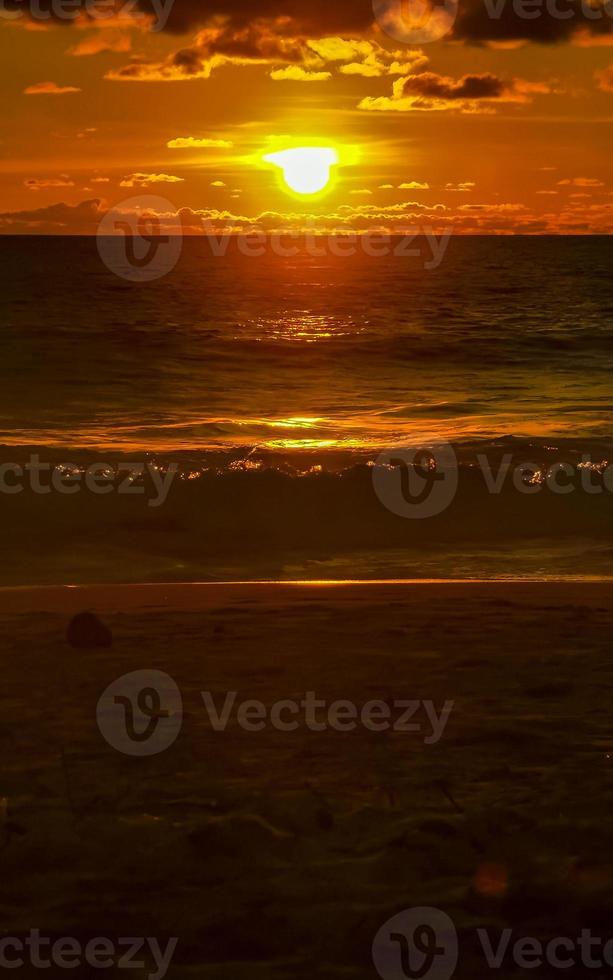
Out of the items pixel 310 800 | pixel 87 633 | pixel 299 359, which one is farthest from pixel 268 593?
pixel 299 359

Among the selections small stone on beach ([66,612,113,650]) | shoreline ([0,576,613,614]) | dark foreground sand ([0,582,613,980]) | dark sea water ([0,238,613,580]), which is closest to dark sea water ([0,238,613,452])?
dark sea water ([0,238,613,580])

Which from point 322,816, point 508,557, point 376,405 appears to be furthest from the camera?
point 376,405

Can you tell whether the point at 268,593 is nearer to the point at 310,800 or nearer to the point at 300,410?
the point at 310,800

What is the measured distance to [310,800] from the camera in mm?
4941

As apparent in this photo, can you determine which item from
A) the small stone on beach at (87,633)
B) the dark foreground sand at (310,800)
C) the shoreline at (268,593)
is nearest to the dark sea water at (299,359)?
the shoreline at (268,593)

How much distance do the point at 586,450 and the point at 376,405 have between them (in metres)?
10.9

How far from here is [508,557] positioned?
11930 mm

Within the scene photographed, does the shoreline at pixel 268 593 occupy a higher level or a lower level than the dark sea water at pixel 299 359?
lower

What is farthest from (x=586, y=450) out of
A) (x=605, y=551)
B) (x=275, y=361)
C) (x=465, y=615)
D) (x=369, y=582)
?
(x=275, y=361)

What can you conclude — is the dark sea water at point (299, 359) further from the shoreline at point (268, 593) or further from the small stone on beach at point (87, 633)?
the small stone on beach at point (87, 633)

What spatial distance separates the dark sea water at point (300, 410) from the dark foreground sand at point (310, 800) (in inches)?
149

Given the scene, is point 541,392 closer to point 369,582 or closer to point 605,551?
point 605,551

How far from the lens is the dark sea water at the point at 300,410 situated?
1248 centimetres

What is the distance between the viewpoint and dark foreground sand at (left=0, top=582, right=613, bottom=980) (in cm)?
394
